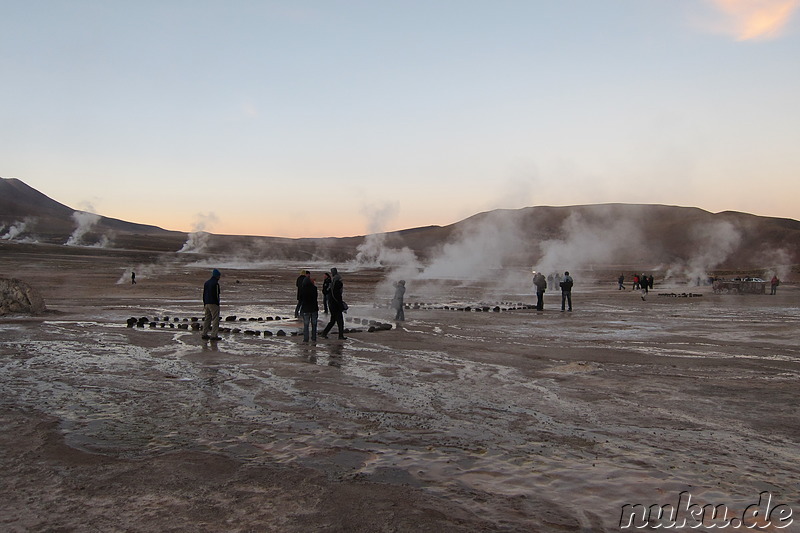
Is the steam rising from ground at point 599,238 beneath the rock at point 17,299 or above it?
above

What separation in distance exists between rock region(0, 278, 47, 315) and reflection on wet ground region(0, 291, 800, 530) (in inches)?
197

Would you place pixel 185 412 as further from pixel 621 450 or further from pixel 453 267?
pixel 453 267

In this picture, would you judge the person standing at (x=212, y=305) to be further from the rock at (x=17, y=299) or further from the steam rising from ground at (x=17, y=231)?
the steam rising from ground at (x=17, y=231)

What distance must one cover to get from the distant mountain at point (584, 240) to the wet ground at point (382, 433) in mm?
76632

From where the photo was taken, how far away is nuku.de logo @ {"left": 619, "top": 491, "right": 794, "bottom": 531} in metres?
4.46

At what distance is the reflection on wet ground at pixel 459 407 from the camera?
545cm

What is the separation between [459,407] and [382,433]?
5.34ft

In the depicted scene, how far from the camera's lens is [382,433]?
22.3 feet

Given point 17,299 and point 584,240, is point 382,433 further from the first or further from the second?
point 584,240

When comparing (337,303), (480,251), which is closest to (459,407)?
(337,303)

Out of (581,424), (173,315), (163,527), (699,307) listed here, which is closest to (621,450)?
(581,424)

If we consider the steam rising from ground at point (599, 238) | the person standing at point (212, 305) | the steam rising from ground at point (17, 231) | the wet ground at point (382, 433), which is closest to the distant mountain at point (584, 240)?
the steam rising from ground at point (599, 238)

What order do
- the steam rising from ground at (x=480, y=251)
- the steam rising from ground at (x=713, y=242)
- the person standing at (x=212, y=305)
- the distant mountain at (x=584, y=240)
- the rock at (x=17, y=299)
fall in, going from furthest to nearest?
1. the steam rising from ground at (x=713, y=242)
2. the distant mountain at (x=584, y=240)
3. the steam rising from ground at (x=480, y=251)
4. the rock at (x=17, y=299)
5. the person standing at (x=212, y=305)

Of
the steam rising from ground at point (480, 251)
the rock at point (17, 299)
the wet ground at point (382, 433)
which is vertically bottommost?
the wet ground at point (382, 433)
